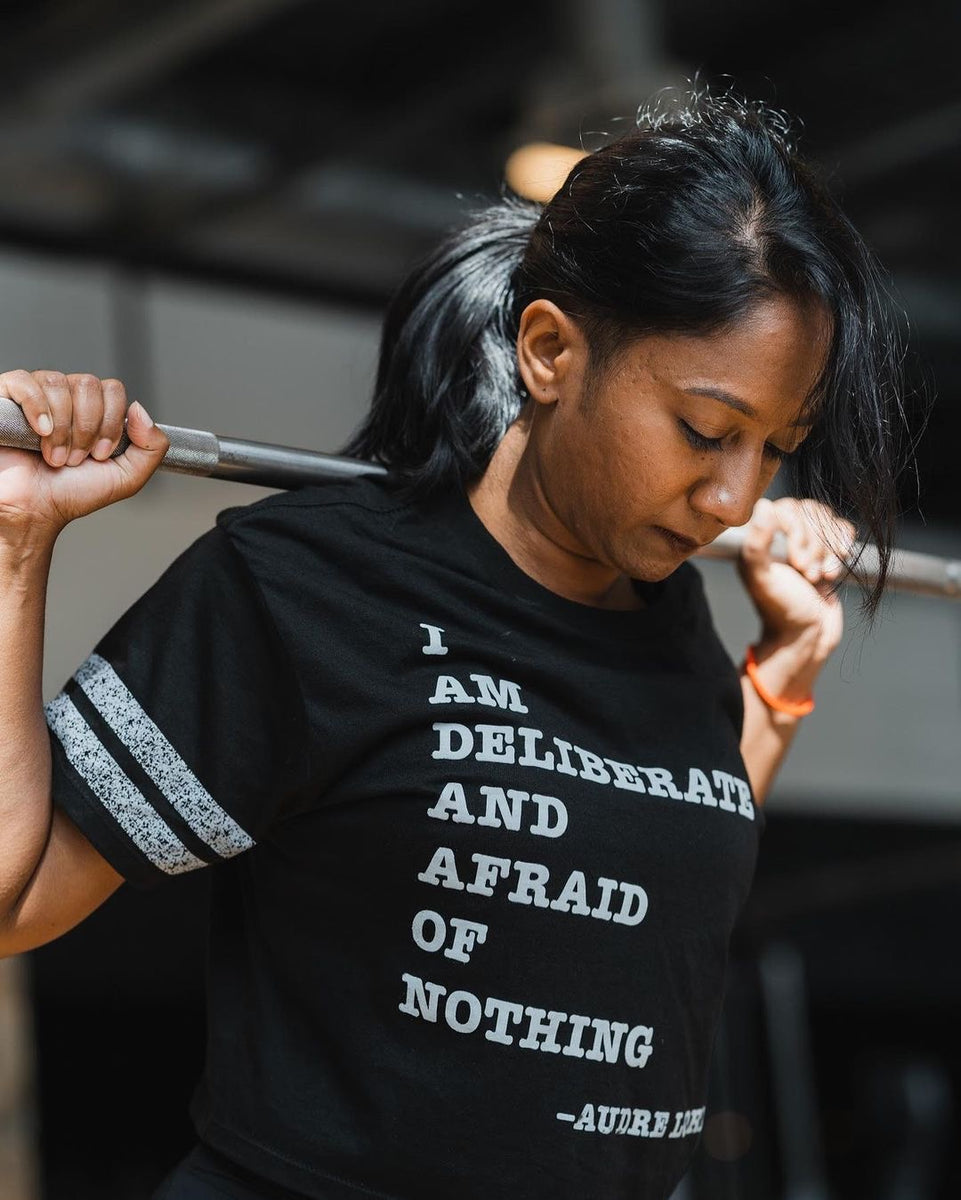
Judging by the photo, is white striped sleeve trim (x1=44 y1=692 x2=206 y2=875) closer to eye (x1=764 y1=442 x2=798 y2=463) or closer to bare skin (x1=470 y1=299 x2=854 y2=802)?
bare skin (x1=470 y1=299 x2=854 y2=802)

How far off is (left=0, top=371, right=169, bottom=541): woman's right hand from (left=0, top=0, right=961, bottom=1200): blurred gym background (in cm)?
223

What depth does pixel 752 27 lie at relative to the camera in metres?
4.03

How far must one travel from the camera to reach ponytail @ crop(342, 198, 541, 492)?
112cm

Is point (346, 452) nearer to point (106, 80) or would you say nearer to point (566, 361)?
point (566, 361)

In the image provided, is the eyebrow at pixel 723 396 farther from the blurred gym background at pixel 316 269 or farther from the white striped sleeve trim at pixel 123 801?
the blurred gym background at pixel 316 269

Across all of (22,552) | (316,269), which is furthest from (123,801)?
(316,269)

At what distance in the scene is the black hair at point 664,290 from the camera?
3.24 ft

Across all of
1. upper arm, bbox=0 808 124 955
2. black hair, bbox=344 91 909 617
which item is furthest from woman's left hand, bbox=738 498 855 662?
upper arm, bbox=0 808 124 955

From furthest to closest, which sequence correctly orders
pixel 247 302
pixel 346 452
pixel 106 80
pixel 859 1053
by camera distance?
pixel 859 1053
pixel 247 302
pixel 106 80
pixel 346 452

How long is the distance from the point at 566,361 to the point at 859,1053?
603cm

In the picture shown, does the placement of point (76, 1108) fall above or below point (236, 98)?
below

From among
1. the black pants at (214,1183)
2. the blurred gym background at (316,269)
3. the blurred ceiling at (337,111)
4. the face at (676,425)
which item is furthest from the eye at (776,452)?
the blurred ceiling at (337,111)

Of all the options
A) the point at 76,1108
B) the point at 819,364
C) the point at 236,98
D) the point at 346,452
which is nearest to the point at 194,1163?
the point at 346,452

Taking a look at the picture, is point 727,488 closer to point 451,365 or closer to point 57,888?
point 451,365
